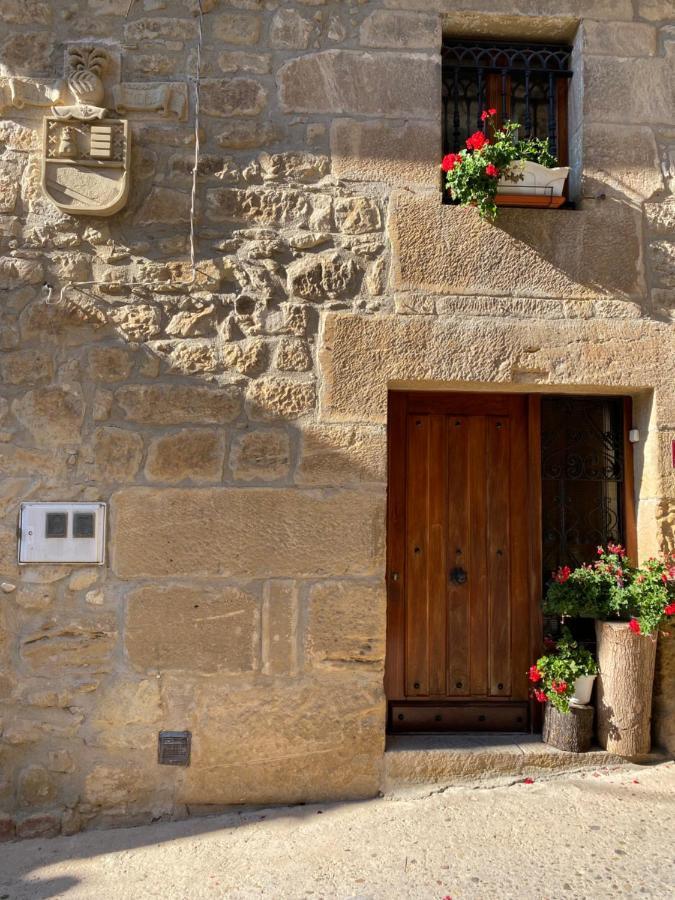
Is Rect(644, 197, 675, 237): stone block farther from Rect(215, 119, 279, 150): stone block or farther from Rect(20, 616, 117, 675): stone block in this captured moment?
Rect(20, 616, 117, 675): stone block

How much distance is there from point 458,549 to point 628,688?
94 centimetres

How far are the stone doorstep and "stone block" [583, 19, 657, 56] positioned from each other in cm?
321

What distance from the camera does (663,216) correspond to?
353 cm

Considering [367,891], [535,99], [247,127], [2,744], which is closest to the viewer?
[367,891]

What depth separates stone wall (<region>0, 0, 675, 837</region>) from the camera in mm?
3191

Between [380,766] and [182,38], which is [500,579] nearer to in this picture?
[380,766]

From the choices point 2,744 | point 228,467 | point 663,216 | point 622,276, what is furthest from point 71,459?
point 663,216

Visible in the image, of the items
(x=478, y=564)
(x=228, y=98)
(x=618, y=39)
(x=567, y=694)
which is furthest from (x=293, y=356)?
(x=618, y=39)

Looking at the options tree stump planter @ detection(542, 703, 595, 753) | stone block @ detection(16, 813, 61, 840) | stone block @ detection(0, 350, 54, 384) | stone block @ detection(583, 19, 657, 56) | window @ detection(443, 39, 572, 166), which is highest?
stone block @ detection(583, 19, 657, 56)

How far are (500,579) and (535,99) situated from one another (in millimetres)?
2365

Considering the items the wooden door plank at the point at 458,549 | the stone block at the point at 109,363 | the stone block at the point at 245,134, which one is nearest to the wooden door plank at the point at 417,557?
the wooden door plank at the point at 458,549

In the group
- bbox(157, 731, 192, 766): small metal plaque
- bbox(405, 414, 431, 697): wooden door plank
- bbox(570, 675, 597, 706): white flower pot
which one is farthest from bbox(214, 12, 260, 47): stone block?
bbox(570, 675, 597, 706): white flower pot

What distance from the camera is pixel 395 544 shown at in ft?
11.8

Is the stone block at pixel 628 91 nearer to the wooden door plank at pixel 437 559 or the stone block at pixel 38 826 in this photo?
the wooden door plank at pixel 437 559
